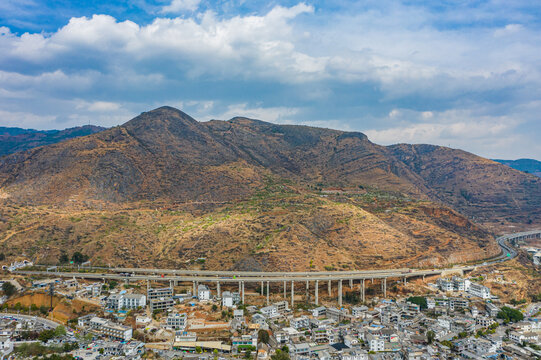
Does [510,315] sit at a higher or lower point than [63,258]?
lower

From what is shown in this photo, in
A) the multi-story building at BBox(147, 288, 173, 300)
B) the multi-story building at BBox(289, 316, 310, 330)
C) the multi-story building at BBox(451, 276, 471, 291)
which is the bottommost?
the multi-story building at BBox(289, 316, 310, 330)

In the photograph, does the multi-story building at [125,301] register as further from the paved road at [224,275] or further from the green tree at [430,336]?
the green tree at [430,336]

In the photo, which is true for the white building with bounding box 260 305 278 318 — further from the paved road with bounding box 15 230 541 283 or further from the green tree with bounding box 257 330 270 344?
the paved road with bounding box 15 230 541 283

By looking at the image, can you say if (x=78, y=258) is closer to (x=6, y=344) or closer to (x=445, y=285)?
(x=6, y=344)

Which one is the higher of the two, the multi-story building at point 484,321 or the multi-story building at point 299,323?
the multi-story building at point 299,323

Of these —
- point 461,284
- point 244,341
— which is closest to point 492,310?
point 461,284

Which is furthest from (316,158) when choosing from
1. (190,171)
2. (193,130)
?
(190,171)

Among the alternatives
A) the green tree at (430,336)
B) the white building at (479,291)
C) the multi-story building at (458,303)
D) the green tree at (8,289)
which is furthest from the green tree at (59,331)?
the white building at (479,291)

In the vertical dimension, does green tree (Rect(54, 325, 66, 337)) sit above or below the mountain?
below

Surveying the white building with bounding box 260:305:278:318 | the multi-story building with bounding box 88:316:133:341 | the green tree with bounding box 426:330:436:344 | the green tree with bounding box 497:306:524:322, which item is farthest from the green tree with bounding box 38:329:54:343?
the green tree with bounding box 497:306:524:322
